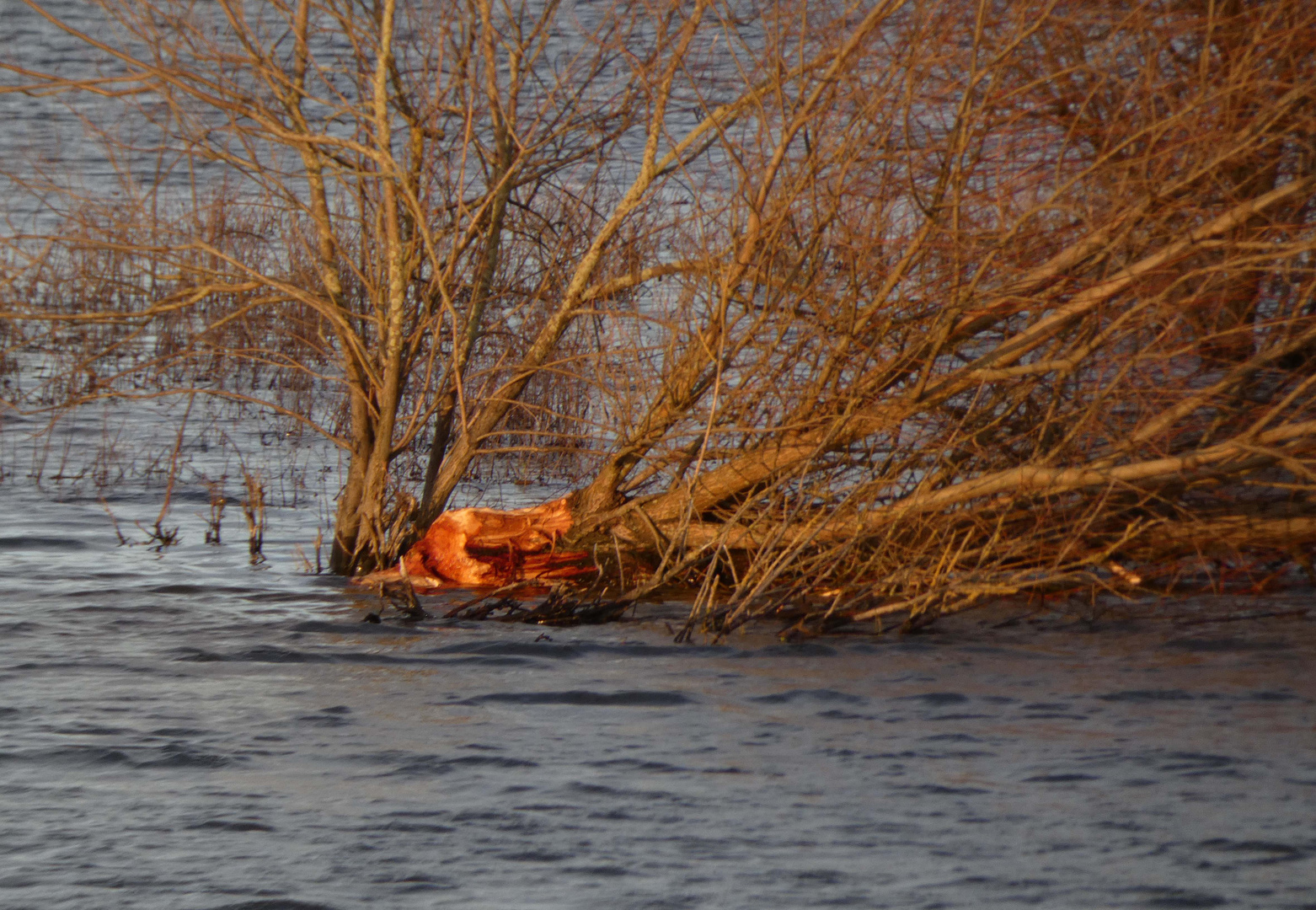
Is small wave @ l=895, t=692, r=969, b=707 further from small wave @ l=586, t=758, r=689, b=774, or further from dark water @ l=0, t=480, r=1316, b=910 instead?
small wave @ l=586, t=758, r=689, b=774

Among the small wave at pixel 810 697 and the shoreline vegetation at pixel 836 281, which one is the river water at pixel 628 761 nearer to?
the small wave at pixel 810 697

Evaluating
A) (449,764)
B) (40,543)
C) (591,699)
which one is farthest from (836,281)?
(40,543)

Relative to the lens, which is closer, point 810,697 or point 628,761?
point 628,761

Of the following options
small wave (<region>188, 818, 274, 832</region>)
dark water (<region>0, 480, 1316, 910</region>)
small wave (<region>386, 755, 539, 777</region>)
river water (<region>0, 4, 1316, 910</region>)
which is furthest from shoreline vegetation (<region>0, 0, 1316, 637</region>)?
small wave (<region>188, 818, 274, 832</region>)

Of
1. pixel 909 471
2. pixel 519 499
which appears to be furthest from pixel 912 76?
pixel 519 499

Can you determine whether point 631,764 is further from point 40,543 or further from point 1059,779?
point 40,543

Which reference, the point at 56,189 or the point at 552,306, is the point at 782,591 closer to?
the point at 552,306

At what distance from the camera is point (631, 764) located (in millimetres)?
7262

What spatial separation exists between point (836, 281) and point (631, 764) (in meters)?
2.95

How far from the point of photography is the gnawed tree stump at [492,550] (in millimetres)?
10664

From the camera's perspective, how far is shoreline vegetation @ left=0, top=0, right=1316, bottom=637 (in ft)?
28.5

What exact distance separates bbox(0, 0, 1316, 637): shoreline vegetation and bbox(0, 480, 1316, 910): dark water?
637 mm

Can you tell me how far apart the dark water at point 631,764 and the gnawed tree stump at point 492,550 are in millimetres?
827

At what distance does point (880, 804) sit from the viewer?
265 inches
